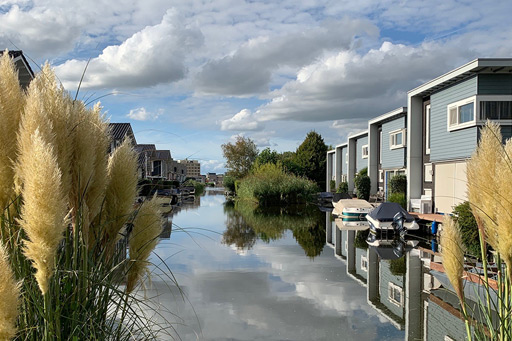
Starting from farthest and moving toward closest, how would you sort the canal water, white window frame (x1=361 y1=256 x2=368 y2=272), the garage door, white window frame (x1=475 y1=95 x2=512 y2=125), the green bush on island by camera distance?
1. the green bush on island
2. the garage door
3. white window frame (x1=475 y1=95 x2=512 y2=125)
4. white window frame (x1=361 y1=256 x2=368 y2=272)
5. the canal water

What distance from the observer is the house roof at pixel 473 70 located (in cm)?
1512

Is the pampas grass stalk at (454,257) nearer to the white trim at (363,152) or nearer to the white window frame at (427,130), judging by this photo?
the white window frame at (427,130)

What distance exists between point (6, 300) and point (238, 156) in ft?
176

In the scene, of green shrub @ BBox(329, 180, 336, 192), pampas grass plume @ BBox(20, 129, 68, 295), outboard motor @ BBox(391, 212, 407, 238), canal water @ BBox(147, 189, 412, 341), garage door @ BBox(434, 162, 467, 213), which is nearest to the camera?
pampas grass plume @ BBox(20, 129, 68, 295)

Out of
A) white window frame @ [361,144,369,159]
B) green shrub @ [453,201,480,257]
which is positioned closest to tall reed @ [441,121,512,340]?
green shrub @ [453,201,480,257]

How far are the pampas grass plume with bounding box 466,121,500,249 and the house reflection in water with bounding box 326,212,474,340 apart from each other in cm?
63

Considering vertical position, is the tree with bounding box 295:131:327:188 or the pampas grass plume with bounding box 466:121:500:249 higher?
the tree with bounding box 295:131:327:188

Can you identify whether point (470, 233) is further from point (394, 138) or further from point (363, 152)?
point (363, 152)

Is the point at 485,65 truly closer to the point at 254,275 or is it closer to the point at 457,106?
the point at 457,106

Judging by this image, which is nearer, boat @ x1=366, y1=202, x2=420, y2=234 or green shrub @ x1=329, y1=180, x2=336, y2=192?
boat @ x1=366, y1=202, x2=420, y2=234

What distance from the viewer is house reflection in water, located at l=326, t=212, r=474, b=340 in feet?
18.7

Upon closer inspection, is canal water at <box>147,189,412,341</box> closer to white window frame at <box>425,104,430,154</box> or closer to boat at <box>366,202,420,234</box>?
boat at <box>366,202,420,234</box>

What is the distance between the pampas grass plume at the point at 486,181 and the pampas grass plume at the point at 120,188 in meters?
1.85

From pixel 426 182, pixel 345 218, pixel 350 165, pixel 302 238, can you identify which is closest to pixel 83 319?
pixel 302 238
